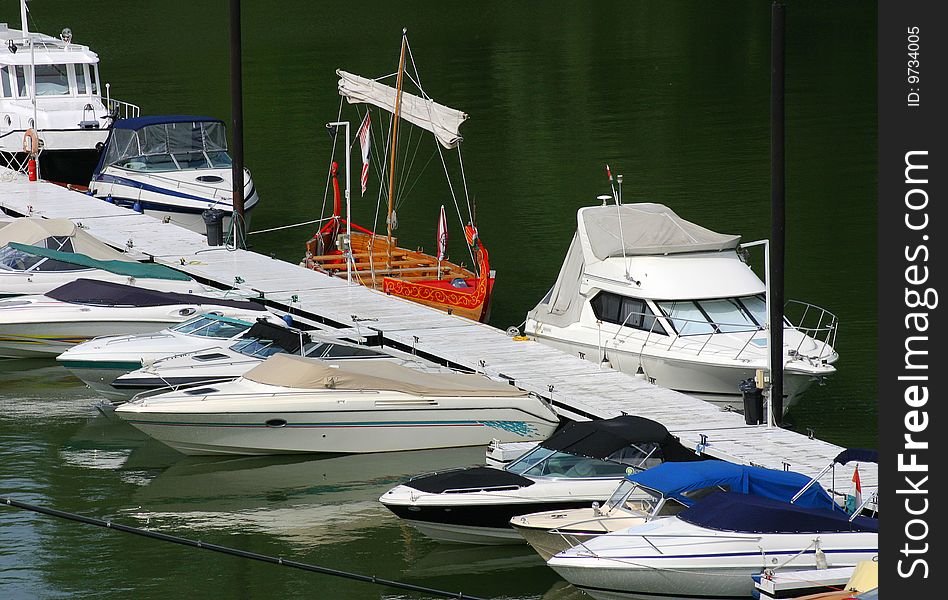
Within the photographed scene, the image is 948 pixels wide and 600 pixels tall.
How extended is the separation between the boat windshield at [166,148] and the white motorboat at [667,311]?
14408 mm

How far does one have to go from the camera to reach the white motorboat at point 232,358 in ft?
79.4

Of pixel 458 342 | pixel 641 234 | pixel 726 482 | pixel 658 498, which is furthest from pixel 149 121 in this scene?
pixel 726 482

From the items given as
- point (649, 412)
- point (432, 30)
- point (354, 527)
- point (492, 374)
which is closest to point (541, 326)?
point (492, 374)

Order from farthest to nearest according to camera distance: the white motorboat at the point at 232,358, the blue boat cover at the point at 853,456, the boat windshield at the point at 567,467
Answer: the white motorboat at the point at 232,358, the boat windshield at the point at 567,467, the blue boat cover at the point at 853,456

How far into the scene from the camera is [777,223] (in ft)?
77.5

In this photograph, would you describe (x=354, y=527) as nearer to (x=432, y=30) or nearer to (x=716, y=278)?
(x=716, y=278)

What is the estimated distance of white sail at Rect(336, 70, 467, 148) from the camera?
32.4 metres

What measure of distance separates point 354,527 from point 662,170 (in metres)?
28.0

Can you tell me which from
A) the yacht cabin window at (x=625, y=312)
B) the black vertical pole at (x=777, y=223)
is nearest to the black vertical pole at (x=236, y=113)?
the yacht cabin window at (x=625, y=312)

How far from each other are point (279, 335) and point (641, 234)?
20.7 feet

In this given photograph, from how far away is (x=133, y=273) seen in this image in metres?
30.0

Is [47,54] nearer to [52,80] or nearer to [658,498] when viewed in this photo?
[52,80]

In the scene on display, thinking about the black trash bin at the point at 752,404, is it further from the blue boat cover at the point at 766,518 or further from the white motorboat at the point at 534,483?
the blue boat cover at the point at 766,518

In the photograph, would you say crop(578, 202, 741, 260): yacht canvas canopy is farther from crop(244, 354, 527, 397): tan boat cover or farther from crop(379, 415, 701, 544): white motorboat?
crop(379, 415, 701, 544): white motorboat
